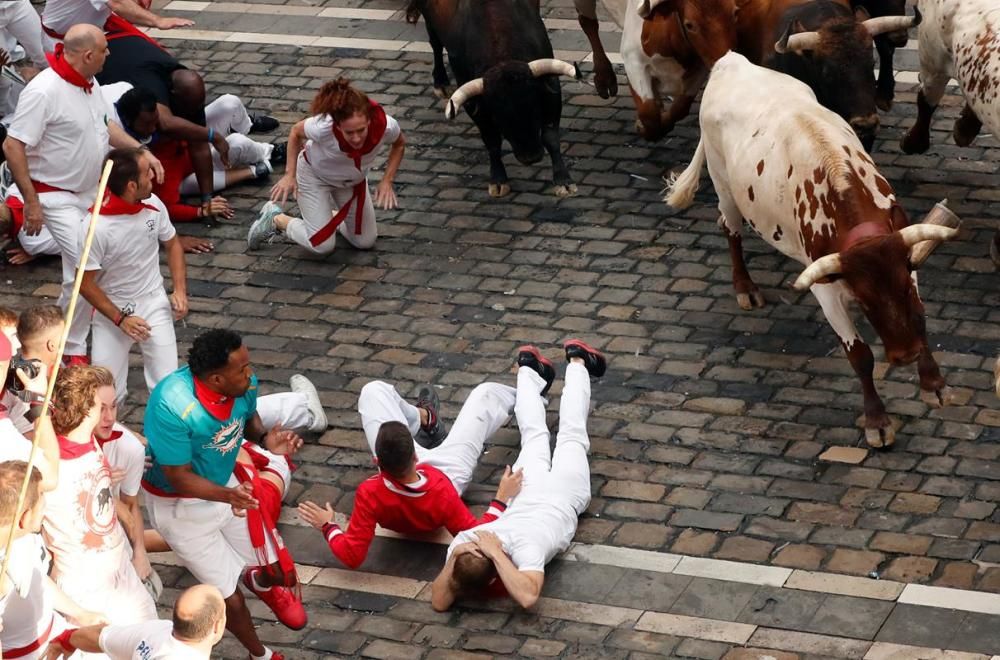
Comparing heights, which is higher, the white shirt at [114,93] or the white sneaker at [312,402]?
the white shirt at [114,93]

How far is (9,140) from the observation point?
10.6 m

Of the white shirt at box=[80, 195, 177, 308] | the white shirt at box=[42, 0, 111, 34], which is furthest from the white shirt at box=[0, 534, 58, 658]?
the white shirt at box=[42, 0, 111, 34]

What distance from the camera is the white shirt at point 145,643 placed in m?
6.29

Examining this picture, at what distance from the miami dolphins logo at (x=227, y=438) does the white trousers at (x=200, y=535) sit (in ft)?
0.86

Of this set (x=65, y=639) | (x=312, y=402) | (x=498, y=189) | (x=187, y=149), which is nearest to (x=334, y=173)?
(x=498, y=189)

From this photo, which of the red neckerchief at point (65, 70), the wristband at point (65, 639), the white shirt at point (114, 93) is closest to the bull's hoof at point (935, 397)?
the wristband at point (65, 639)

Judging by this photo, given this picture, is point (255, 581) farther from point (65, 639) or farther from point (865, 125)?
point (865, 125)

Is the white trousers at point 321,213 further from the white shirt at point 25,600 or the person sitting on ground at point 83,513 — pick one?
the white shirt at point 25,600

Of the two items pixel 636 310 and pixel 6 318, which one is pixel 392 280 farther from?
pixel 6 318

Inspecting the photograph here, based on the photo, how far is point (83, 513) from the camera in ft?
24.1

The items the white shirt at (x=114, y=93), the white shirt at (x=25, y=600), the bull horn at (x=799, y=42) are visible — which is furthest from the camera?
the white shirt at (x=114, y=93)

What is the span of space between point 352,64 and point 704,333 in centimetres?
555

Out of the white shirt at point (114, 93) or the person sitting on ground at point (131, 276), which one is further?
the white shirt at point (114, 93)

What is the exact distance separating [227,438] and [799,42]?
16.8 ft
